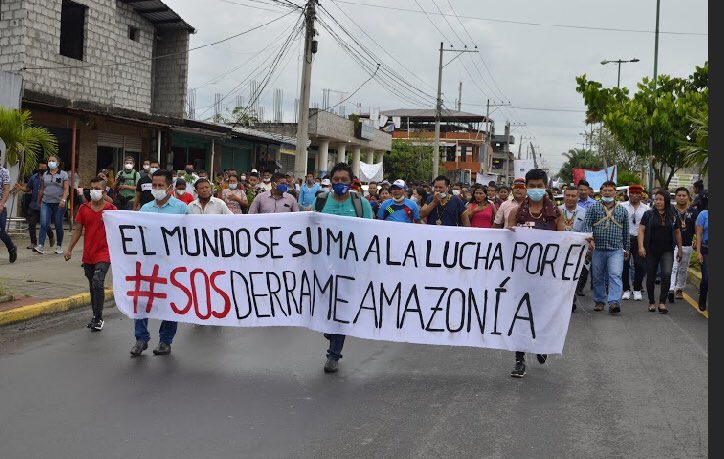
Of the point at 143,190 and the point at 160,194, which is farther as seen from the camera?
the point at 143,190

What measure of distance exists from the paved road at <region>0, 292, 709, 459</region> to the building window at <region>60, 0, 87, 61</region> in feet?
55.1

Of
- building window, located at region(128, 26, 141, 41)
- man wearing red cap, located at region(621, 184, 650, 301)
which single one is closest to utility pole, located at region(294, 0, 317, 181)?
building window, located at region(128, 26, 141, 41)

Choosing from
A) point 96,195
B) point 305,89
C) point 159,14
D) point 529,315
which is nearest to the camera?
point 529,315

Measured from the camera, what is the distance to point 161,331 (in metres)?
8.16

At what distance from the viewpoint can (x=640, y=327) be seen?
34.4 ft

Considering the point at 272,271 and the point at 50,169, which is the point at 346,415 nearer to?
the point at 272,271

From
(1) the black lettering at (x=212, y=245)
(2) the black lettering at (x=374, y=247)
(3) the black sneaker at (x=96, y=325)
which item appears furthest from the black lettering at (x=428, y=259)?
(3) the black sneaker at (x=96, y=325)

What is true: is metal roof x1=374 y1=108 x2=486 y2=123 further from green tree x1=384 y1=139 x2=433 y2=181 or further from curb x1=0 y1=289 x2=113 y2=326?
curb x1=0 y1=289 x2=113 y2=326

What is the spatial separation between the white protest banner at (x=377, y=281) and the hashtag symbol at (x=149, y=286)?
0.04 ft

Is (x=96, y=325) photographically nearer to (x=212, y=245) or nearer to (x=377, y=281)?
(x=212, y=245)

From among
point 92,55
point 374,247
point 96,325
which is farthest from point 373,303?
point 92,55

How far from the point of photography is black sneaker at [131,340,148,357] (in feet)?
25.9

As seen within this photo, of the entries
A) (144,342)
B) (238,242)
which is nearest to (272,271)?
(238,242)

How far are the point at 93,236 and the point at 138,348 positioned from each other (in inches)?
66.9
